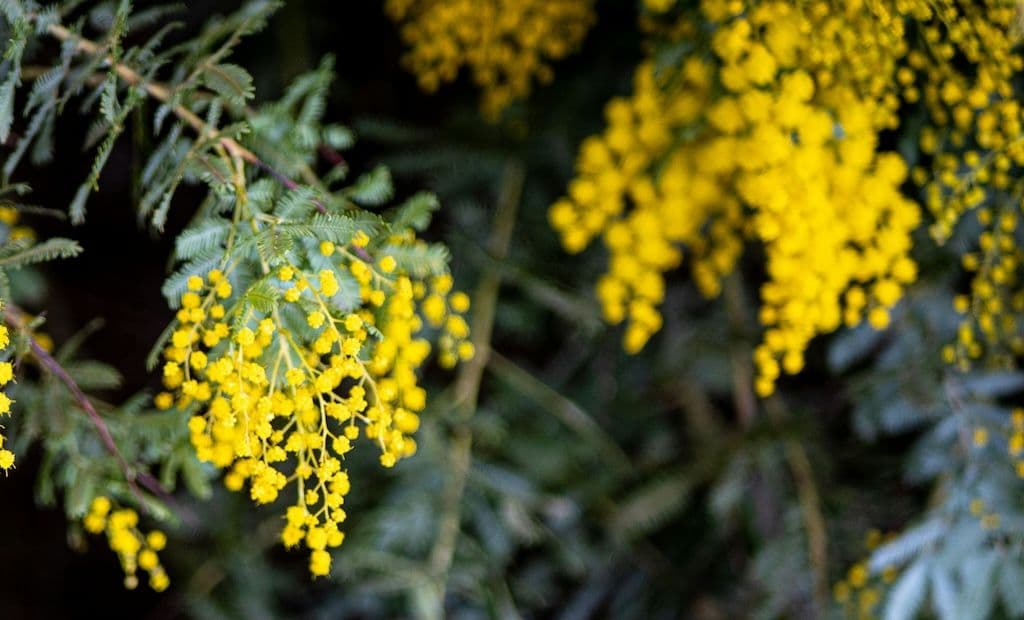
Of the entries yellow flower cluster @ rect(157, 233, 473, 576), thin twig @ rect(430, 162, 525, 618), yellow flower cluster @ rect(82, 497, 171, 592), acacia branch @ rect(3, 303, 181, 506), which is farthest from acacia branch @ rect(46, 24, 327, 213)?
thin twig @ rect(430, 162, 525, 618)

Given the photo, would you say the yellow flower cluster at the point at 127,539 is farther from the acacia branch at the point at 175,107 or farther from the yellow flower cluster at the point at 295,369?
the acacia branch at the point at 175,107

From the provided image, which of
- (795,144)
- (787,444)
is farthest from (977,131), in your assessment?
(787,444)

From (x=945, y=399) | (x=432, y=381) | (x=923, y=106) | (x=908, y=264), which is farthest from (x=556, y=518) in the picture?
(x=923, y=106)

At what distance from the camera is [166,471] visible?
88 cm

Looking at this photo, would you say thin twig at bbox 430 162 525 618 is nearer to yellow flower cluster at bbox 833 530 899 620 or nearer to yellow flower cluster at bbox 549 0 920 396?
yellow flower cluster at bbox 549 0 920 396

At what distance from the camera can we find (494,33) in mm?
1211

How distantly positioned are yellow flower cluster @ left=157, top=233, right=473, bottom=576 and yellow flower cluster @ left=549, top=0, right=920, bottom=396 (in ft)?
1.42

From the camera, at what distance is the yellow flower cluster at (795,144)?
915mm

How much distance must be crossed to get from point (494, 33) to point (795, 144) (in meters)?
0.46

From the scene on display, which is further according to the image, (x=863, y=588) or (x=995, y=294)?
(x=863, y=588)

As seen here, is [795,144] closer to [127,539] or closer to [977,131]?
[977,131]

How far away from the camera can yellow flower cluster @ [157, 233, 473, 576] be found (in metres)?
0.70

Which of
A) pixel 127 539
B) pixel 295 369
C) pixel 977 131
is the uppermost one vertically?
pixel 977 131

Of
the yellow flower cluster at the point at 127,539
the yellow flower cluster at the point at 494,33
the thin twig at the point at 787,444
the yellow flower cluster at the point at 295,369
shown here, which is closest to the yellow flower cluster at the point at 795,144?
the yellow flower cluster at the point at 494,33
